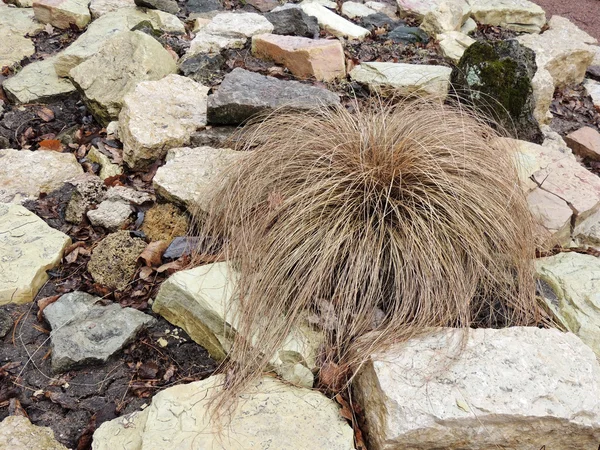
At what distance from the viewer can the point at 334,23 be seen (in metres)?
4.96

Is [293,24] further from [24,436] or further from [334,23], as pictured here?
[24,436]

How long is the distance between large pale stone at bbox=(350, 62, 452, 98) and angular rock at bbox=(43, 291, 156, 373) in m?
2.23

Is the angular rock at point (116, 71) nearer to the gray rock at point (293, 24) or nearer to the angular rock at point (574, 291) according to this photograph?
the gray rock at point (293, 24)

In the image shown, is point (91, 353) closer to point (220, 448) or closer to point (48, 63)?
point (220, 448)

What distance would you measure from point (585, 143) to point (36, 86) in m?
A: 4.07

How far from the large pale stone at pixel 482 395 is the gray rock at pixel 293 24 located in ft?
10.8

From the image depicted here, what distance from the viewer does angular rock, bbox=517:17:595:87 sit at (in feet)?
15.5

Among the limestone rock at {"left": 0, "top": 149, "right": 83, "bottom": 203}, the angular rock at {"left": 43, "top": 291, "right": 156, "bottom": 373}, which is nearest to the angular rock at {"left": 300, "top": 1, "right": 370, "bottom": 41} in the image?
the limestone rock at {"left": 0, "top": 149, "right": 83, "bottom": 203}

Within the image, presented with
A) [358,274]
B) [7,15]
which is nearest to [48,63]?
[7,15]

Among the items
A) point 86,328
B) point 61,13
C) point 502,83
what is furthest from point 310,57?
point 61,13

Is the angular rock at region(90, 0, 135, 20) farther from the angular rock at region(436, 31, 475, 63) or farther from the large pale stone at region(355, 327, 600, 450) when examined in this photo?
the large pale stone at region(355, 327, 600, 450)

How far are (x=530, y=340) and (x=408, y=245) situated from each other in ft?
1.92

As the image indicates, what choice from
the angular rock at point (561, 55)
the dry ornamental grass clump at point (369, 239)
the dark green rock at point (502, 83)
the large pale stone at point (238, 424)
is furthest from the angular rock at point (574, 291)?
the angular rock at point (561, 55)

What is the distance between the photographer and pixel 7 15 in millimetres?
5277
